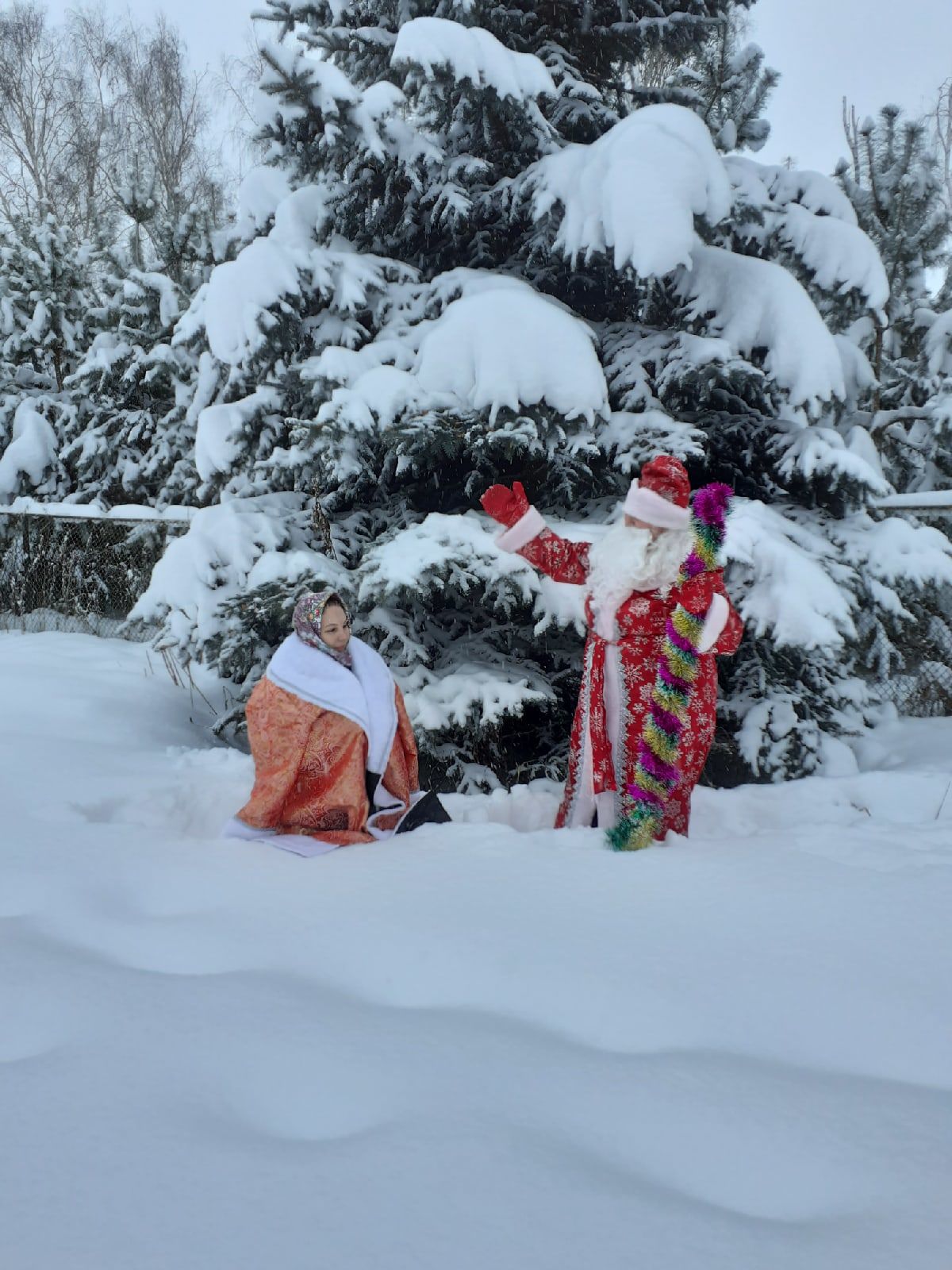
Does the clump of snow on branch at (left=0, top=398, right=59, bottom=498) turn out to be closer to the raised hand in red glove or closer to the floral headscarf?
the floral headscarf

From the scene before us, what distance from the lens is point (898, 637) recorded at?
548 cm

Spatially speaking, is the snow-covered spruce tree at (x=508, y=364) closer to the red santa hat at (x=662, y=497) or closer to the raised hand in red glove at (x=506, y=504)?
the raised hand in red glove at (x=506, y=504)

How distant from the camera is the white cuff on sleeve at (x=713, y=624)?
2.87 m

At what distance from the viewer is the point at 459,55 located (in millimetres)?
3926

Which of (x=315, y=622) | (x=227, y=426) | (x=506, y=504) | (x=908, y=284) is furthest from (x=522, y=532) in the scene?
(x=908, y=284)

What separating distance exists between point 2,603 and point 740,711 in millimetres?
8850

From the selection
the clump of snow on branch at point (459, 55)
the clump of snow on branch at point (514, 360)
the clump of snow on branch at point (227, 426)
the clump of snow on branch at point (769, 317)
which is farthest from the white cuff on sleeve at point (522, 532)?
the clump of snow on branch at point (459, 55)

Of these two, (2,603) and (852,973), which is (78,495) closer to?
(2,603)

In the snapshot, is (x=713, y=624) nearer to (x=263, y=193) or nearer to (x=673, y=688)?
(x=673, y=688)

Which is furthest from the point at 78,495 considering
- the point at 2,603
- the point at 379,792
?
the point at 379,792

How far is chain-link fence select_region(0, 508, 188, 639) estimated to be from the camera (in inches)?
357

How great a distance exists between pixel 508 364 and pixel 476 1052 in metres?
3.00

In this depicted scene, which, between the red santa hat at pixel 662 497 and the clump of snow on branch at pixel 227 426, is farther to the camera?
the clump of snow on branch at pixel 227 426

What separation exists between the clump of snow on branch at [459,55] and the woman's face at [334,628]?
8.73ft
